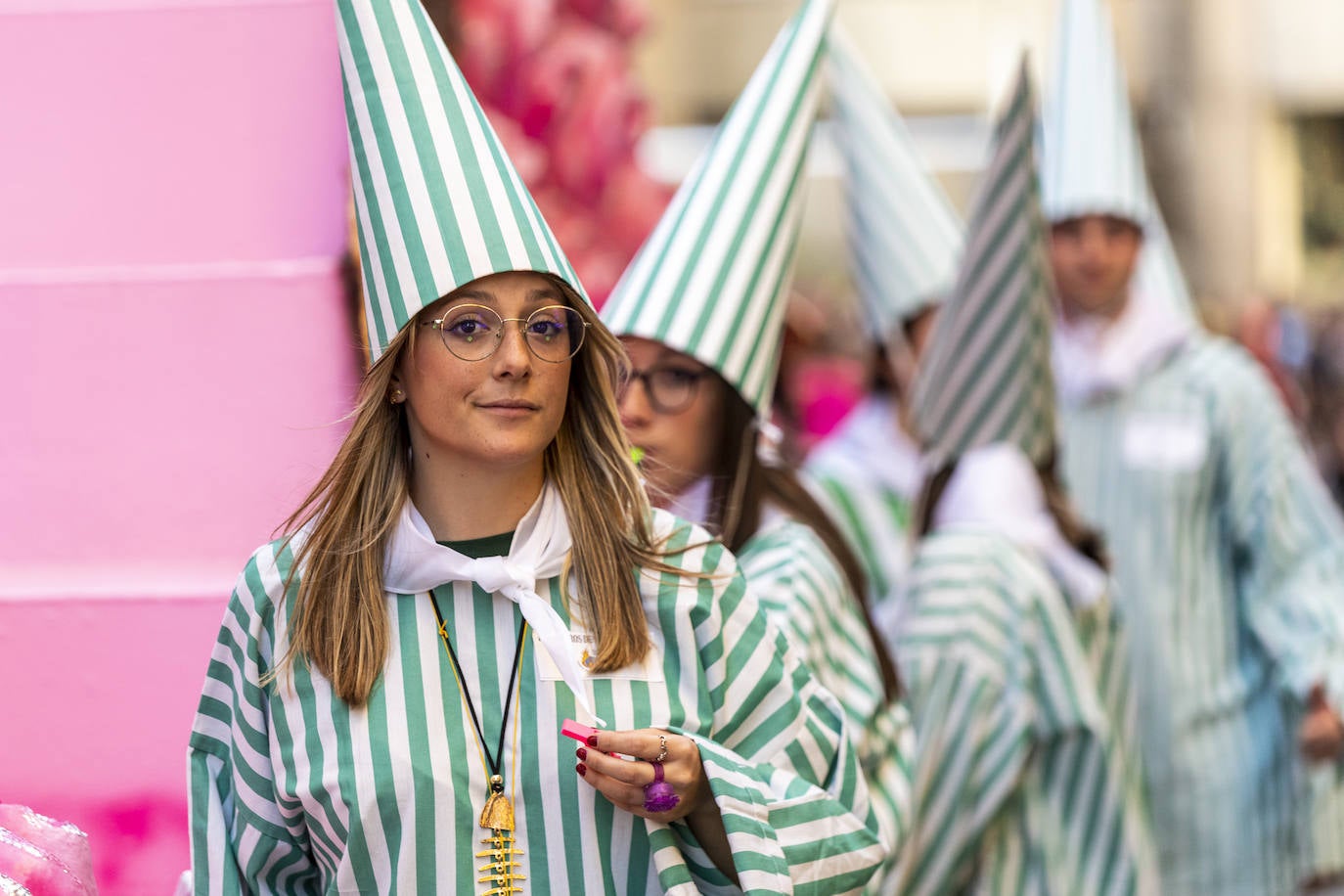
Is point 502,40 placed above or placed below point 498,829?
above

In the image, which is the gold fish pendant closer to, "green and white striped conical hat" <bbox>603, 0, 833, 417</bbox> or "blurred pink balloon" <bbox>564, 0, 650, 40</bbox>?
"green and white striped conical hat" <bbox>603, 0, 833, 417</bbox>

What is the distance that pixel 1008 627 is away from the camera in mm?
3371

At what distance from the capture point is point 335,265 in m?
2.54

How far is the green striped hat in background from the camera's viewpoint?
4.62m

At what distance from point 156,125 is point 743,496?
1080 millimetres

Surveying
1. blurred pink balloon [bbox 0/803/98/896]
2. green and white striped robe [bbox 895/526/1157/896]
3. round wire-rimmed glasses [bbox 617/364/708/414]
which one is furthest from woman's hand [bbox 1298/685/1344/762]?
blurred pink balloon [bbox 0/803/98/896]

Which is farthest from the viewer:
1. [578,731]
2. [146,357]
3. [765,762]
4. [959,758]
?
[959,758]

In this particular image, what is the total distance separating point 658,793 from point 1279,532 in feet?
8.89

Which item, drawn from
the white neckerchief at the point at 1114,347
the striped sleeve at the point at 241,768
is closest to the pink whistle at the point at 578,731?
the striped sleeve at the point at 241,768

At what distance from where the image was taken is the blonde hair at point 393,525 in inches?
74.9

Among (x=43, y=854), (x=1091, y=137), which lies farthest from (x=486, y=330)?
(x=1091, y=137)

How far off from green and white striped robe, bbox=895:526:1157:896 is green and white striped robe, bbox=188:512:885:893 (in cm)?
130

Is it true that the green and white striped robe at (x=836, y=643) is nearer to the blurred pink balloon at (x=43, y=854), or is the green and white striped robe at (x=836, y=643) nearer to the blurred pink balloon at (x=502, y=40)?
the blurred pink balloon at (x=43, y=854)

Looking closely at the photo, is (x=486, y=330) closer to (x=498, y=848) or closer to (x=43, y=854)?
(x=498, y=848)
